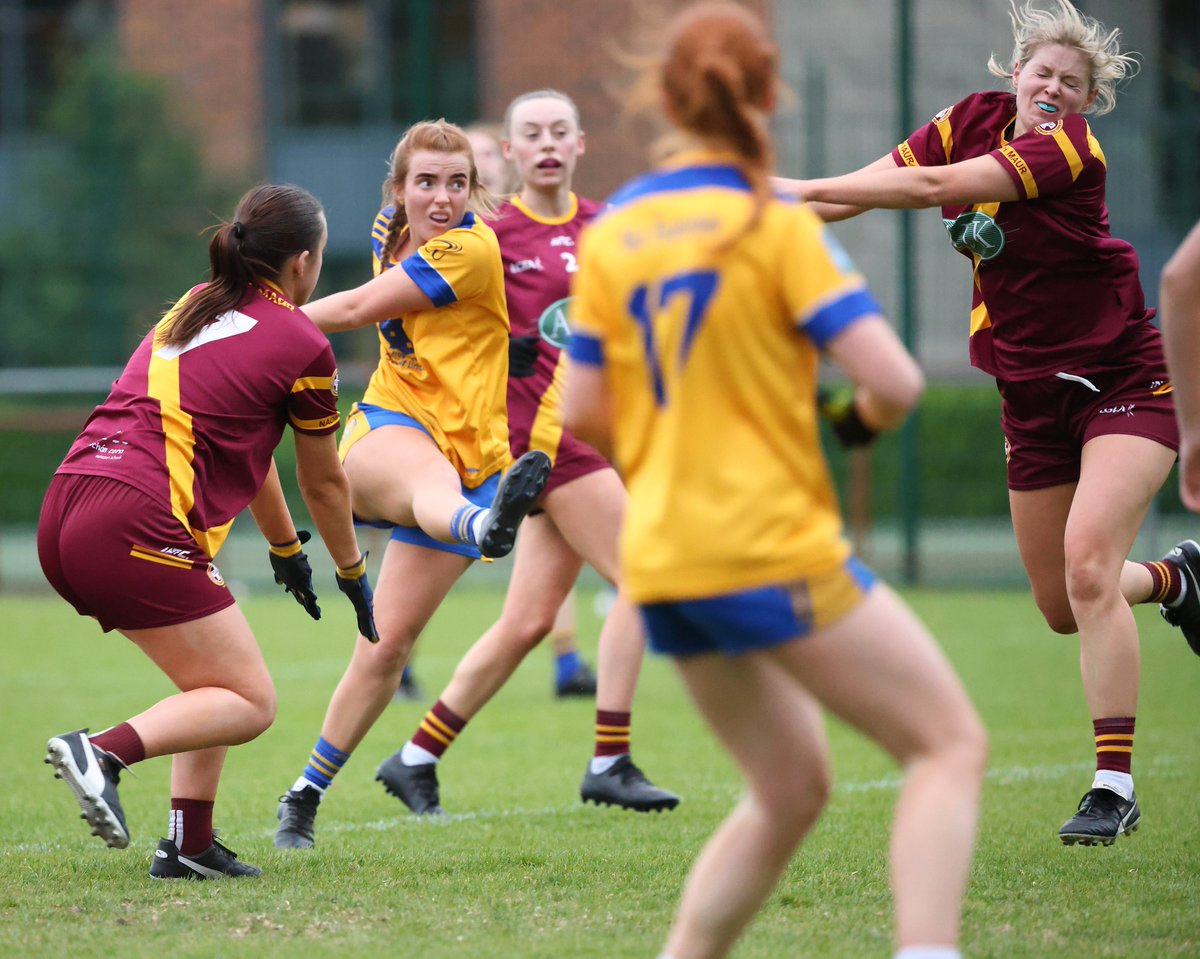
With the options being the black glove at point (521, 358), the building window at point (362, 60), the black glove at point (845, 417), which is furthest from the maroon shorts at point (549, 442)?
the building window at point (362, 60)

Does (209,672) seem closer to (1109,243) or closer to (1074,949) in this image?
(1074,949)

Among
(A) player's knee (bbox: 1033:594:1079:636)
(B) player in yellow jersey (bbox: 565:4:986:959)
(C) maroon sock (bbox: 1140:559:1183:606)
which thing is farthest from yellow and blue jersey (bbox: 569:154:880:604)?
(C) maroon sock (bbox: 1140:559:1183:606)

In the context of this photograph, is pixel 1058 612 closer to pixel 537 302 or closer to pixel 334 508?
pixel 537 302

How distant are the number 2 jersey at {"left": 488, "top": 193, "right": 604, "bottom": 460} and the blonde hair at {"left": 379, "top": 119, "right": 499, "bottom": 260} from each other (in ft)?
1.17

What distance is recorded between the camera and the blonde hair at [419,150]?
522cm

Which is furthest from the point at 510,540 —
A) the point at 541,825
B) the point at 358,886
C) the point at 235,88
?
the point at 235,88

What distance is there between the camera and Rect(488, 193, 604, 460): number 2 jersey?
5.88 metres

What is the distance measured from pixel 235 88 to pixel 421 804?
19.8 meters

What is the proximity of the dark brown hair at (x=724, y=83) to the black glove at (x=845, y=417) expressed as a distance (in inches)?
15.9

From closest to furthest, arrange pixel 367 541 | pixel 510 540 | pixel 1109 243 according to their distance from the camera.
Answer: pixel 510 540 → pixel 1109 243 → pixel 367 541

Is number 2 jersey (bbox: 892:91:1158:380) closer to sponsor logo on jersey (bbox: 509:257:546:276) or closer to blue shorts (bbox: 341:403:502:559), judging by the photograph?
sponsor logo on jersey (bbox: 509:257:546:276)

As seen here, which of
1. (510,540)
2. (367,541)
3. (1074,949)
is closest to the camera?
(1074,949)

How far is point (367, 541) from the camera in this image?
41.5 feet

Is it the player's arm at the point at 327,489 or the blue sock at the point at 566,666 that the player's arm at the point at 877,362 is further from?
the blue sock at the point at 566,666
